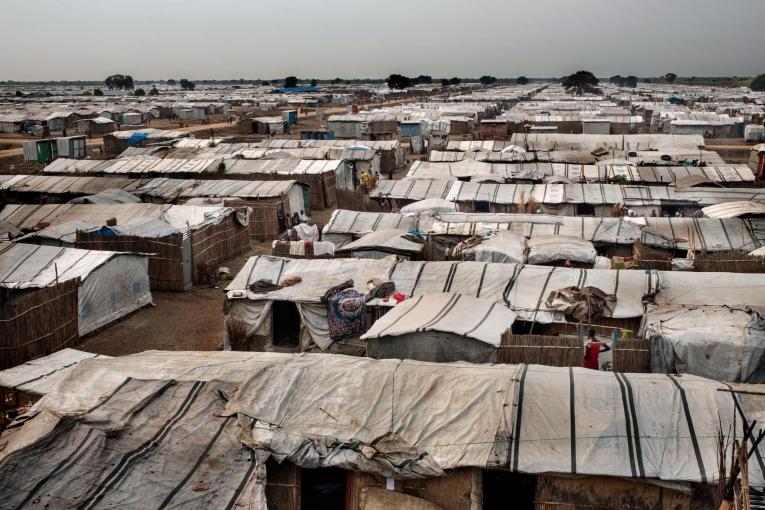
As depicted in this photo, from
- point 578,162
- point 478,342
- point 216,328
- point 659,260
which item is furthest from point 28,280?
point 578,162

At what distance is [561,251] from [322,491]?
900cm

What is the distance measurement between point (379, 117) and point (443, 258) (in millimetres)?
39291

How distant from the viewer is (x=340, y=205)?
80.3 ft

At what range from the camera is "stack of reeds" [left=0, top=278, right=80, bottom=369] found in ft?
39.3

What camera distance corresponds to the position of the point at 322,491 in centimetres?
Result: 803

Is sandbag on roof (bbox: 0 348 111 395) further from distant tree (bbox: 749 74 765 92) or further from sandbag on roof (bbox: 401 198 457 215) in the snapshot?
distant tree (bbox: 749 74 765 92)

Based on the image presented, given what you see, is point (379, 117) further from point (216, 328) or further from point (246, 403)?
point (246, 403)

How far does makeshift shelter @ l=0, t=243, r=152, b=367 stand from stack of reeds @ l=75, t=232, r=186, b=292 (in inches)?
33.9

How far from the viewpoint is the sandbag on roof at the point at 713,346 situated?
977 centimetres

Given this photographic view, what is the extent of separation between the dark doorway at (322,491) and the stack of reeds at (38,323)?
280 inches

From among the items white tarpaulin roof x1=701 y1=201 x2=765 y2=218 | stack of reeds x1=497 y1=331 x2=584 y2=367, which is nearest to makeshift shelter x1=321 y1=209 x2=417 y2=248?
stack of reeds x1=497 y1=331 x2=584 y2=367

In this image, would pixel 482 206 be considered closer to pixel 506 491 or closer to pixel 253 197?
pixel 253 197

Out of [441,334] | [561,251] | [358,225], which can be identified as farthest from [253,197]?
[441,334]

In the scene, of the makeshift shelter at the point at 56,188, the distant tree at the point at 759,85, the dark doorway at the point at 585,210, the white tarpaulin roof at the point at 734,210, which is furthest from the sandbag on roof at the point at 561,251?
the distant tree at the point at 759,85
